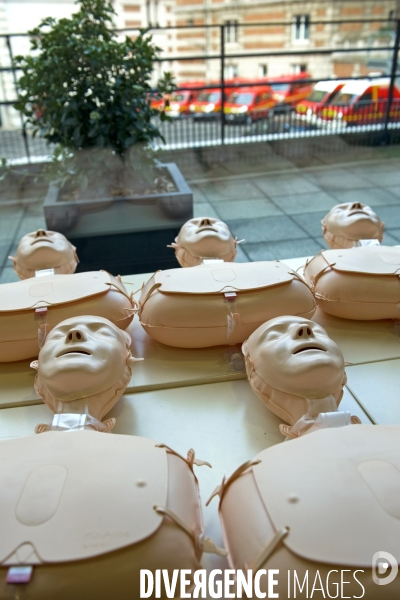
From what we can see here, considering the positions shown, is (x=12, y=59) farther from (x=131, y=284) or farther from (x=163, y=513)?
(x=163, y=513)

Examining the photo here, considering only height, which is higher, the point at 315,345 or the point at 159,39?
the point at 159,39

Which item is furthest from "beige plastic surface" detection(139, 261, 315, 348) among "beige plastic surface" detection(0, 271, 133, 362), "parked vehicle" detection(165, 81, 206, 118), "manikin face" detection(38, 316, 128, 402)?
"parked vehicle" detection(165, 81, 206, 118)

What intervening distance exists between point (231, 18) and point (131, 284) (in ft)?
4.13

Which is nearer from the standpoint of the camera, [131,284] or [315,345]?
[315,345]

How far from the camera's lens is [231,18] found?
82.7 inches

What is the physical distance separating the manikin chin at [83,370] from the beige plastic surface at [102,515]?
12 cm

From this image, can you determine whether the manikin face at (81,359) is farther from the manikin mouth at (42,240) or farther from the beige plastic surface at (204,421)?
the manikin mouth at (42,240)

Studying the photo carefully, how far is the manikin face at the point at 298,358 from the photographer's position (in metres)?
0.91

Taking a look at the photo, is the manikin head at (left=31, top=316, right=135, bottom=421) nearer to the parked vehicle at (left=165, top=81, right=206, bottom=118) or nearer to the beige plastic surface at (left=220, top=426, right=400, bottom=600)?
the beige plastic surface at (left=220, top=426, right=400, bottom=600)

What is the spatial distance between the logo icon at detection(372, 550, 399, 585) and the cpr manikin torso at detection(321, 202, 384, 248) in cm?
109

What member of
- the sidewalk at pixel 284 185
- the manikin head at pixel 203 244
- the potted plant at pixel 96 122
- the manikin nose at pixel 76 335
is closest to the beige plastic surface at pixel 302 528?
the manikin nose at pixel 76 335

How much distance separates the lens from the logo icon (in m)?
0.61

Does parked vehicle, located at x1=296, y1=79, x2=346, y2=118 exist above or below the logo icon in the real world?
above

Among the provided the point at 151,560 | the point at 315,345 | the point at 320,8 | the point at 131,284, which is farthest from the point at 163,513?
the point at 320,8
